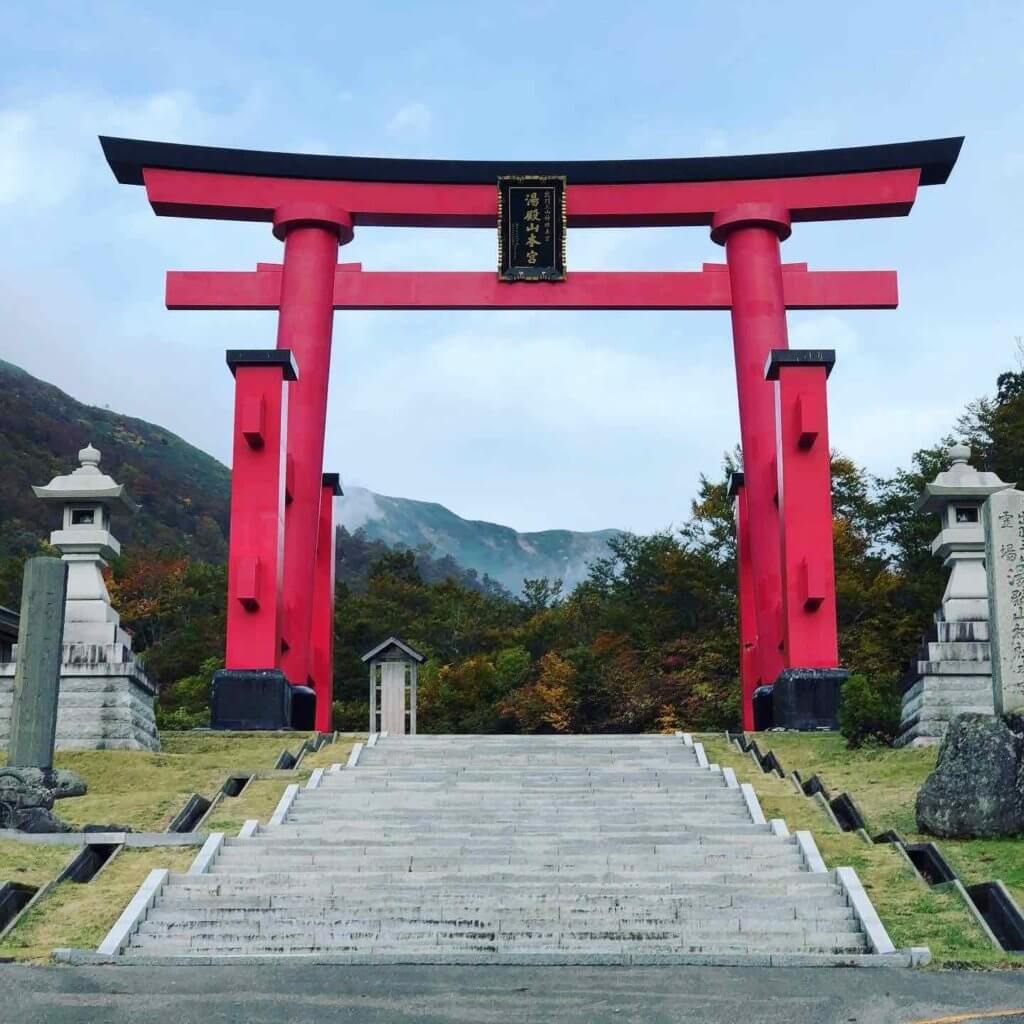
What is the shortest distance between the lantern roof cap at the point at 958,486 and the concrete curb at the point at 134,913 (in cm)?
887

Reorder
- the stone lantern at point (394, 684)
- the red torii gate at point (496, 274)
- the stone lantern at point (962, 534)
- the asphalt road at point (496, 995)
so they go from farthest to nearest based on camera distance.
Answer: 1. the stone lantern at point (394, 684)
2. the red torii gate at point (496, 274)
3. the stone lantern at point (962, 534)
4. the asphalt road at point (496, 995)

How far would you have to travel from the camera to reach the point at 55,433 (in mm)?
52938

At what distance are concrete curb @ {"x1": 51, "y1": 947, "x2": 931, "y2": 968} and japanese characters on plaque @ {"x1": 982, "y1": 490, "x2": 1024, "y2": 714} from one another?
10.4 ft

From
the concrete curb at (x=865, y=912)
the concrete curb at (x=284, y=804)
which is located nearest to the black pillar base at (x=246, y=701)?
the concrete curb at (x=284, y=804)

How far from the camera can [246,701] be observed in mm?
14898

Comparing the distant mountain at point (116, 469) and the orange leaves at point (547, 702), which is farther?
the distant mountain at point (116, 469)

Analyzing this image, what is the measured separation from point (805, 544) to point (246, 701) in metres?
6.09

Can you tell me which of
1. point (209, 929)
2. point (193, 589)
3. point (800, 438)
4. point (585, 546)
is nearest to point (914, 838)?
point (209, 929)

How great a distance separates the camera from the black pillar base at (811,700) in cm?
1480

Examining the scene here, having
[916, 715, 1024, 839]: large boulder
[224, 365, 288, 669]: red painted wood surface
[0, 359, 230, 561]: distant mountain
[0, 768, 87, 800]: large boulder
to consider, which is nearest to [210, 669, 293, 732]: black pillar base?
[224, 365, 288, 669]: red painted wood surface

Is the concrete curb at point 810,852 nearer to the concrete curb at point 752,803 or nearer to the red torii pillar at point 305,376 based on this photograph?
the concrete curb at point 752,803

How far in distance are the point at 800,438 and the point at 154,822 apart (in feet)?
28.1

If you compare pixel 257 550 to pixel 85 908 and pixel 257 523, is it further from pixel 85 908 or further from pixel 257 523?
pixel 85 908

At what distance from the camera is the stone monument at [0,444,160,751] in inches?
522
